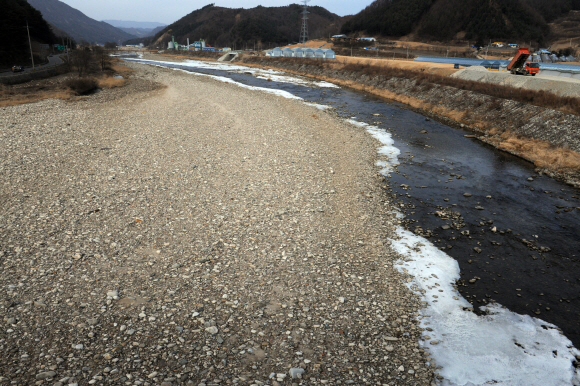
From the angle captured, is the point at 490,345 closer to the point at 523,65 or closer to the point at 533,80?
the point at 533,80

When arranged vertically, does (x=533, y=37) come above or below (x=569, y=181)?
above

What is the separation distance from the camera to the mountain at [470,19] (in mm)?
108475

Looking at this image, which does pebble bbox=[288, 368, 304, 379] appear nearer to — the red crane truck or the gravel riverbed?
the gravel riverbed

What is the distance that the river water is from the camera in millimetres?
8820

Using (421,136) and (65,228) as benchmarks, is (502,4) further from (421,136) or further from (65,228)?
(65,228)

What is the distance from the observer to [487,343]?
7.30 metres

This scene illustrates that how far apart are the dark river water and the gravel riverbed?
178 cm

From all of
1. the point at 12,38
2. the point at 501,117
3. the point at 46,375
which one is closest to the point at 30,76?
the point at 12,38

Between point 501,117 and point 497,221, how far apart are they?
16.6 meters

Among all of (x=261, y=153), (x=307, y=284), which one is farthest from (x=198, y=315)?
(x=261, y=153)

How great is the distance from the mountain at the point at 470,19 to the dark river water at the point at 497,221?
110 m

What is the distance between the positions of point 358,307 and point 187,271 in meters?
4.43

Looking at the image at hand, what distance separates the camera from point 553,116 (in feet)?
70.6

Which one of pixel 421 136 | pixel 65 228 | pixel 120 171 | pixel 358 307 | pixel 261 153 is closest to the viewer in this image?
pixel 358 307
